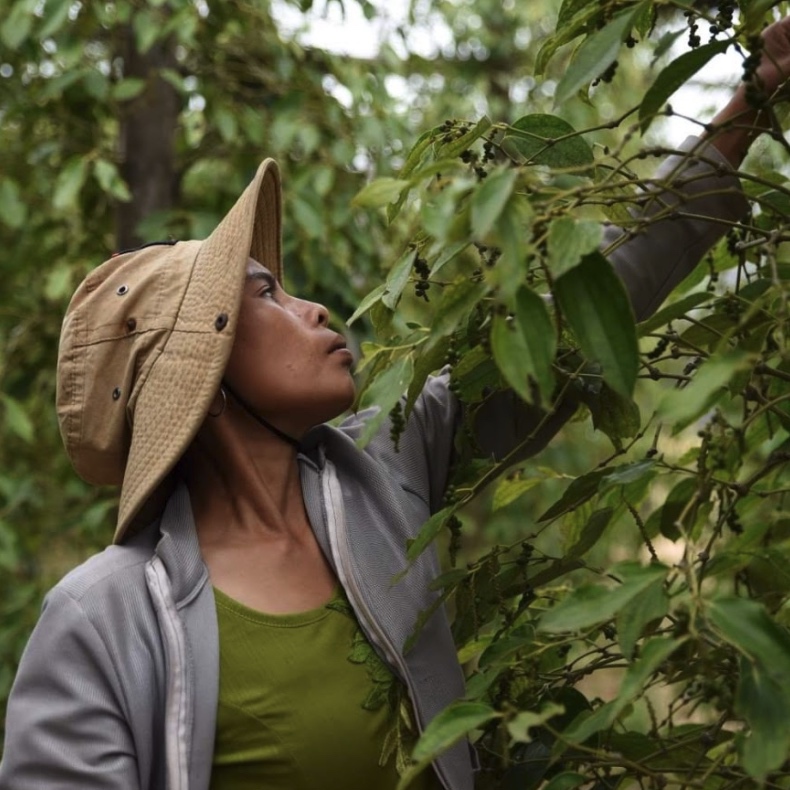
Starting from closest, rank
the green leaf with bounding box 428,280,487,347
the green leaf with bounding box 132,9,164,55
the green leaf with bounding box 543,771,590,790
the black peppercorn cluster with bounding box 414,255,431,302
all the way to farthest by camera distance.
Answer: the green leaf with bounding box 428,280,487,347
the green leaf with bounding box 543,771,590,790
the black peppercorn cluster with bounding box 414,255,431,302
the green leaf with bounding box 132,9,164,55

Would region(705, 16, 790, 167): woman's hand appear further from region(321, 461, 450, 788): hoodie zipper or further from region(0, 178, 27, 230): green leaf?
region(0, 178, 27, 230): green leaf

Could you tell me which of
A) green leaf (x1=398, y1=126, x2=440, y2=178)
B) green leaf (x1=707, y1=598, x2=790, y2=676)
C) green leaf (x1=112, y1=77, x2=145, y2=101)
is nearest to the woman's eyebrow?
green leaf (x1=398, y1=126, x2=440, y2=178)

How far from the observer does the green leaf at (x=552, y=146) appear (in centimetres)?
117

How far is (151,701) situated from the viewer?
4.02 ft

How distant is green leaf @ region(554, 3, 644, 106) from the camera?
0.95 meters

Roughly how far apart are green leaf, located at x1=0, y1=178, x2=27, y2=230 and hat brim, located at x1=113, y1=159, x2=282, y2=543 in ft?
4.55

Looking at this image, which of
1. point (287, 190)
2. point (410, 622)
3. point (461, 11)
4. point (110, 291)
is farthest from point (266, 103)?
point (410, 622)

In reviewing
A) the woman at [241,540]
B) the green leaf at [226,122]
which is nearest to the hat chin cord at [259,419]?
the woman at [241,540]

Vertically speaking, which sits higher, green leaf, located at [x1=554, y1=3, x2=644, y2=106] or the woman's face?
green leaf, located at [x1=554, y1=3, x2=644, y2=106]

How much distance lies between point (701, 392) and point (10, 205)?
2056mm

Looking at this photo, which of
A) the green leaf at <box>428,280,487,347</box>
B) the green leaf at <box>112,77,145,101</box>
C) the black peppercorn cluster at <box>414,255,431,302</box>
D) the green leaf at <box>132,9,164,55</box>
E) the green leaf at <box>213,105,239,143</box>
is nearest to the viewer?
the green leaf at <box>428,280,487,347</box>

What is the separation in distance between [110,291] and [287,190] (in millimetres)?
1371

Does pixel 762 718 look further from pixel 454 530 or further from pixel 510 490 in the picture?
pixel 510 490

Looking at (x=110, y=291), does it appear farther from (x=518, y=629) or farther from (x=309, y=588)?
(x=518, y=629)
